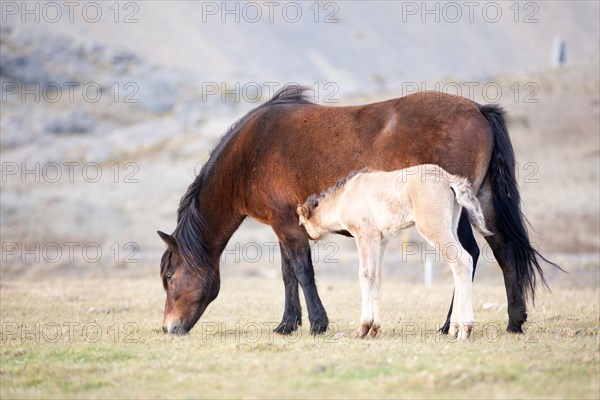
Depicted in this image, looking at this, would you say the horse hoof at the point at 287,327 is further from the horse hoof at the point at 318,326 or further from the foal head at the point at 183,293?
the foal head at the point at 183,293

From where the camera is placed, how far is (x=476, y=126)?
10.1 metres

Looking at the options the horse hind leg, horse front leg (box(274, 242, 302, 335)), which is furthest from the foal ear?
the horse hind leg

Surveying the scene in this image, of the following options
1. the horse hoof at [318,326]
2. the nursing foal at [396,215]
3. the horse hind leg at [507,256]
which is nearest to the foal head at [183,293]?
the horse hoof at [318,326]

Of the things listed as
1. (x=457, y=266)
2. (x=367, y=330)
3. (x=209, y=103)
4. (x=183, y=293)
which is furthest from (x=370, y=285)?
(x=209, y=103)

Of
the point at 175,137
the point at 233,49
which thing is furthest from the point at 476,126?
the point at 233,49

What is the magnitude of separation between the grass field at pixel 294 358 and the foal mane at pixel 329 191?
1.74 m

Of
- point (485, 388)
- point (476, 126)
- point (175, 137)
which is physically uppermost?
point (175, 137)

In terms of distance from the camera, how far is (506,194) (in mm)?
10188

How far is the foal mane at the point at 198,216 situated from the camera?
1095 cm

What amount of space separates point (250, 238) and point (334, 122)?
22.6 meters

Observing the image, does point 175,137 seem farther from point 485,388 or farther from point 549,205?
point 485,388

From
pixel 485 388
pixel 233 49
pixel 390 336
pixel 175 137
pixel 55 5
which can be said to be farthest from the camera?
pixel 233 49

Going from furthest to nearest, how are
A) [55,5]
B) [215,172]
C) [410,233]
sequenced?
[55,5] < [410,233] < [215,172]

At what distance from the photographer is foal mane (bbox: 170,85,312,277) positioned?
10945 millimetres
